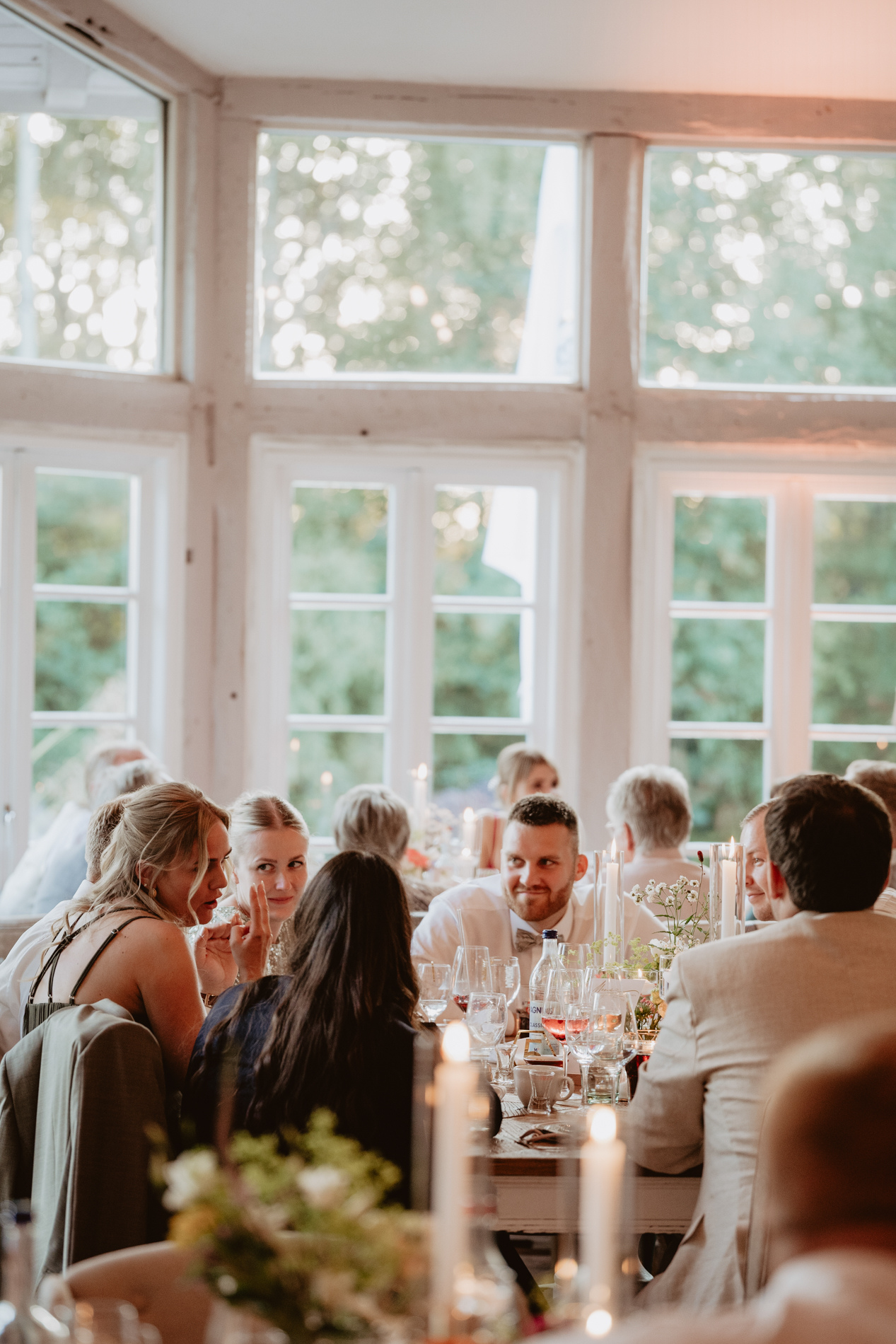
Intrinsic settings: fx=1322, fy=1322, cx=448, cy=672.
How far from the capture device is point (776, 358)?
5816mm

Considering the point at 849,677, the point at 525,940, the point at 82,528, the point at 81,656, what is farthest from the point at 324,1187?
the point at 849,677

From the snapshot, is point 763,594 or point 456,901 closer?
point 456,901

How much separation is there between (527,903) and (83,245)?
339 centimetres

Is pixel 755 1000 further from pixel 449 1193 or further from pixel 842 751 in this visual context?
pixel 842 751

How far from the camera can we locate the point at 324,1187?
1.09 meters

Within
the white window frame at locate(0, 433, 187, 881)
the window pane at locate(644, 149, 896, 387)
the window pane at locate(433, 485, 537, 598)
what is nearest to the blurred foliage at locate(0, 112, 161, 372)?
the white window frame at locate(0, 433, 187, 881)

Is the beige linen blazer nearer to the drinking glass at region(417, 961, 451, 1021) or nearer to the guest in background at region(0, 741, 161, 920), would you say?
the drinking glass at region(417, 961, 451, 1021)

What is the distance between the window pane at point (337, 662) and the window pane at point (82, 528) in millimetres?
805

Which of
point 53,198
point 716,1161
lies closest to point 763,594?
point 53,198

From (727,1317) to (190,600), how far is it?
4703 millimetres

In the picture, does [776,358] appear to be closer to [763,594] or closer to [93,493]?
[763,594]

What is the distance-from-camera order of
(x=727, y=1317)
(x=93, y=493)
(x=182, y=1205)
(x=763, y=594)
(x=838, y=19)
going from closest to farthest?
(x=727, y=1317) → (x=182, y=1205) → (x=838, y=19) → (x=93, y=493) → (x=763, y=594)

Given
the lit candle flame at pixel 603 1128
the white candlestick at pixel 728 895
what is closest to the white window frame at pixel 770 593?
the white candlestick at pixel 728 895

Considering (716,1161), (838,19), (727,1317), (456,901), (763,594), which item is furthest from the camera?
(763,594)
